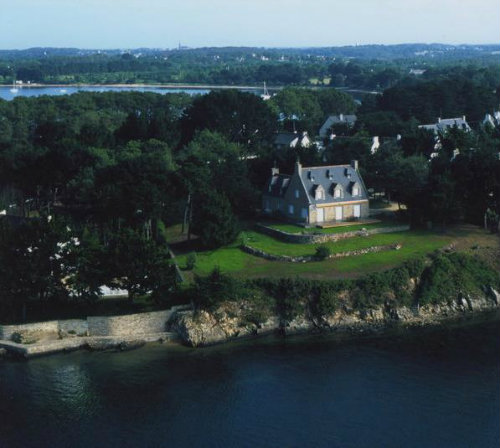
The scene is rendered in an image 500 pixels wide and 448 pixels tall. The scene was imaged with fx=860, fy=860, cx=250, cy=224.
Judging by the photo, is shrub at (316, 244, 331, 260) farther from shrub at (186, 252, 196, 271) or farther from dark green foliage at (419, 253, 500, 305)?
shrub at (186, 252, 196, 271)

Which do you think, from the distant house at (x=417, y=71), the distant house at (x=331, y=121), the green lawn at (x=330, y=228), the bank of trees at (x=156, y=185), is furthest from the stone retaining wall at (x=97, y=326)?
the distant house at (x=417, y=71)

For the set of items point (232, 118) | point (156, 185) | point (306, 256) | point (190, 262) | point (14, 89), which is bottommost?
point (306, 256)

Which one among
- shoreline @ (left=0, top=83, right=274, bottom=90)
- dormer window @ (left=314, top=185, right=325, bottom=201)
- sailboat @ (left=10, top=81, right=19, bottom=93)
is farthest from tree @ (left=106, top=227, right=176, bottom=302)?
shoreline @ (left=0, top=83, right=274, bottom=90)

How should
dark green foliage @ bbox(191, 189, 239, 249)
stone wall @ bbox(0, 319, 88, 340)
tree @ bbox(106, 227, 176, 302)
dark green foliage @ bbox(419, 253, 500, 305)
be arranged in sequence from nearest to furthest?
stone wall @ bbox(0, 319, 88, 340), tree @ bbox(106, 227, 176, 302), dark green foliage @ bbox(419, 253, 500, 305), dark green foliage @ bbox(191, 189, 239, 249)

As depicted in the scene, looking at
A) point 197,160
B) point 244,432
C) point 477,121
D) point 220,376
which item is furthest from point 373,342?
point 477,121

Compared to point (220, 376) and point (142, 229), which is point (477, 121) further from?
point (220, 376)

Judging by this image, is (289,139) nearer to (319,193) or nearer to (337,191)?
(337,191)

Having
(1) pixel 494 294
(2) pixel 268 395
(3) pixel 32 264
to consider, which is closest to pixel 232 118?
(1) pixel 494 294
